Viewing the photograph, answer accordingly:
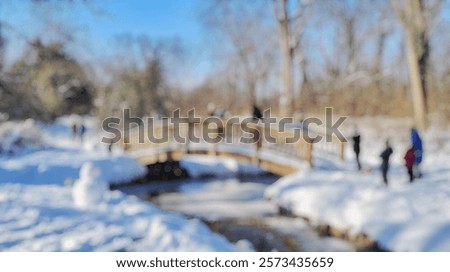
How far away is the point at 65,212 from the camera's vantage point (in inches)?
205

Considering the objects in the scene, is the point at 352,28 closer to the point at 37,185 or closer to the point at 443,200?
the point at 443,200

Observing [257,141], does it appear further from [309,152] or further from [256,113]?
[309,152]

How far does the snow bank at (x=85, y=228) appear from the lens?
4.13 metres

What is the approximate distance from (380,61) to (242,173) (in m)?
5.41

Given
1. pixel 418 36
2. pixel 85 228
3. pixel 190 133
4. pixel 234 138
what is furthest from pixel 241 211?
pixel 418 36

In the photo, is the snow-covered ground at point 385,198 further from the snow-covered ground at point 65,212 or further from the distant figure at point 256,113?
the snow-covered ground at point 65,212

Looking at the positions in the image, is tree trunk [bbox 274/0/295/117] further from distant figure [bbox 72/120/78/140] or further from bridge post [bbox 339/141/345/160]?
distant figure [bbox 72/120/78/140]

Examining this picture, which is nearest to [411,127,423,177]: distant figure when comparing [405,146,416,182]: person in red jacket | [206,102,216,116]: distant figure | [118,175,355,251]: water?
[405,146,416,182]: person in red jacket

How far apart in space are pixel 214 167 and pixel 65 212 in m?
6.75

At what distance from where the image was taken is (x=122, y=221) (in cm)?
508

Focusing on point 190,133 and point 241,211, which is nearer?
point 241,211

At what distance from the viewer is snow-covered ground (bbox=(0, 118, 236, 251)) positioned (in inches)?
166
